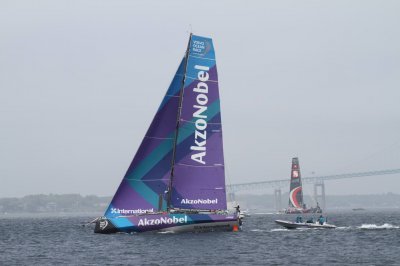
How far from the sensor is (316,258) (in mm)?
37406

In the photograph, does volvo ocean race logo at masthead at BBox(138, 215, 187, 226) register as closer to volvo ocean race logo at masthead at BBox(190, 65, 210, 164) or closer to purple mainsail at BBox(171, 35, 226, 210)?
purple mainsail at BBox(171, 35, 226, 210)

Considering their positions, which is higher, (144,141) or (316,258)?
(144,141)

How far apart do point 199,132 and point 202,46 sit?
19.5 ft

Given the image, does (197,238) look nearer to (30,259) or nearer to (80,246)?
(80,246)

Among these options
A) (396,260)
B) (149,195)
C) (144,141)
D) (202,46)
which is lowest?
(396,260)

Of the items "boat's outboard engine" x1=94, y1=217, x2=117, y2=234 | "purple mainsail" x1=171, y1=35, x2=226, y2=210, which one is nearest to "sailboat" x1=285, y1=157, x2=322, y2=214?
"purple mainsail" x1=171, y1=35, x2=226, y2=210

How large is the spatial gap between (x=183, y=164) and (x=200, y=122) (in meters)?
3.08

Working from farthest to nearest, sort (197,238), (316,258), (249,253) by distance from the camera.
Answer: (197,238) → (249,253) → (316,258)

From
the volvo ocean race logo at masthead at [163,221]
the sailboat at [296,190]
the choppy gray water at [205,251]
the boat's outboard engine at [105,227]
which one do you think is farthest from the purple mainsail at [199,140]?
the sailboat at [296,190]

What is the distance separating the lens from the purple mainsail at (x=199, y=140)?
4772 cm

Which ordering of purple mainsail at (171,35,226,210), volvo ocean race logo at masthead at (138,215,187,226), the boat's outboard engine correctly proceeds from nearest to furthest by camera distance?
volvo ocean race logo at masthead at (138,215,187,226), the boat's outboard engine, purple mainsail at (171,35,226,210)

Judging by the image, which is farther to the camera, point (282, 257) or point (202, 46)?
point (202, 46)

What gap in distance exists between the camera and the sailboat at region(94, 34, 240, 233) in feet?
154

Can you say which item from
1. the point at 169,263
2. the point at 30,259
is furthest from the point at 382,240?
the point at 30,259
